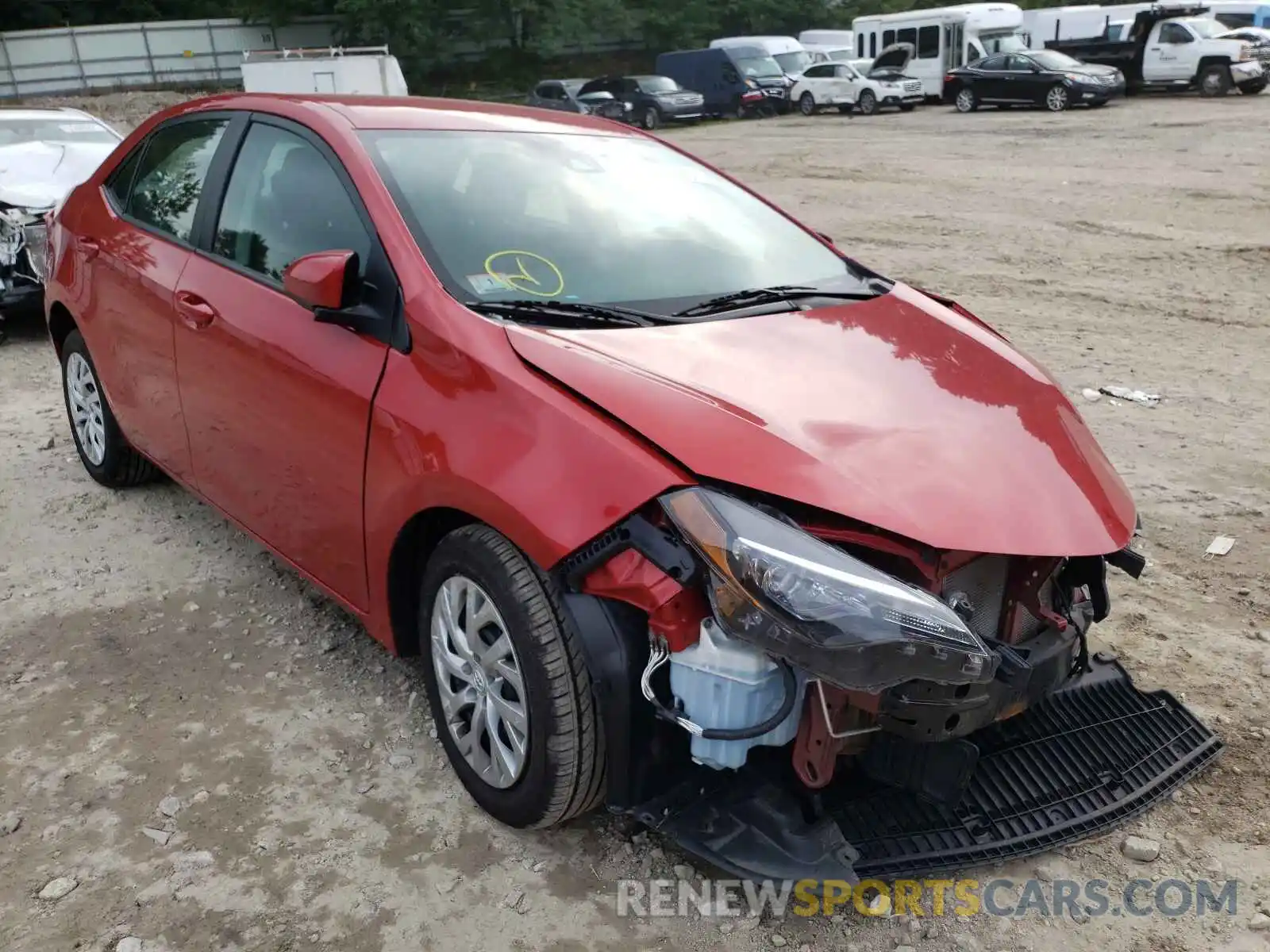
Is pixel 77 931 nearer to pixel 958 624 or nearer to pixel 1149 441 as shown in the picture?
pixel 958 624

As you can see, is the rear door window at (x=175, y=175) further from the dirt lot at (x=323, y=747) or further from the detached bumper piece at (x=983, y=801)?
the detached bumper piece at (x=983, y=801)

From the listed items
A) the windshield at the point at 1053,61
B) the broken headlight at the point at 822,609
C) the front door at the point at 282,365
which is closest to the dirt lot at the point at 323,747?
the front door at the point at 282,365

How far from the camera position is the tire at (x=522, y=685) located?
2311 mm

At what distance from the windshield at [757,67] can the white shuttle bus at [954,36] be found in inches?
136

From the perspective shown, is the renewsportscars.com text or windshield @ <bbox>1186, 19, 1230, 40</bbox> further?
windshield @ <bbox>1186, 19, 1230, 40</bbox>

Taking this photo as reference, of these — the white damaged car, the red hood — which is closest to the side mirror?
the red hood

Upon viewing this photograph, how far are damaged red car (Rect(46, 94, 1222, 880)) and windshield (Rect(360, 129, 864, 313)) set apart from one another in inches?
0.5

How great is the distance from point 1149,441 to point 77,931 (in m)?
4.80

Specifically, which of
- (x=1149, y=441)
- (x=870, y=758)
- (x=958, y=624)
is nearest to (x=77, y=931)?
(x=870, y=758)

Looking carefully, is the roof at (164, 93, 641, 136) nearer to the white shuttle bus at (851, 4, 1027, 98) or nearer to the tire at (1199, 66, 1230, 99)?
the tire at (1199, 66, 1230, 99)

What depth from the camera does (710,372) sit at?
8.27 ft

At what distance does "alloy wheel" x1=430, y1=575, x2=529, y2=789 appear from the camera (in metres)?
2.47

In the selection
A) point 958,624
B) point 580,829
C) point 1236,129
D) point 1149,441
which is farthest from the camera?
point 1236,129

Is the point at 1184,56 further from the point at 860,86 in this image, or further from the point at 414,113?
the point at 414,113
